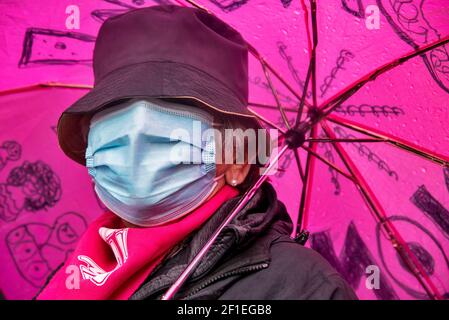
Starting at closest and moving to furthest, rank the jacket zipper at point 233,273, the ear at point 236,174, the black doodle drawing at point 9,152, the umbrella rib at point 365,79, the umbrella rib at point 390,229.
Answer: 1. the jacket zipper at point 233,273
2. the umbrella rib at point 365,79
3. the ear at point 236,174
4. the umbrella rib at point 390,229
5. the black doodle drawing at point 9,152

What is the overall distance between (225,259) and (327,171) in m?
0.96

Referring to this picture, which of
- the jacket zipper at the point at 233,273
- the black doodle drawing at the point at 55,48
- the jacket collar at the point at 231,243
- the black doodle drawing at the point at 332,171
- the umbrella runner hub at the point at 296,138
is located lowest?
the jacket zipper at the point at 233,273

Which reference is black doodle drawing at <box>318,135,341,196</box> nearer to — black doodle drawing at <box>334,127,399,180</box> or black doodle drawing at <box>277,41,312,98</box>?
black doodle drawing at <box>334,127,399,180</box>

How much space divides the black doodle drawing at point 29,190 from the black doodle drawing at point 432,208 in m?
1.89

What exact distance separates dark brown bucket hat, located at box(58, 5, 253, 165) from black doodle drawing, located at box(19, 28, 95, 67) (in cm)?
32

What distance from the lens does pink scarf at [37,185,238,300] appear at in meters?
1.79

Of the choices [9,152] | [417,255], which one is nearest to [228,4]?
[9,152]

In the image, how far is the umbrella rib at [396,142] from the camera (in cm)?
206

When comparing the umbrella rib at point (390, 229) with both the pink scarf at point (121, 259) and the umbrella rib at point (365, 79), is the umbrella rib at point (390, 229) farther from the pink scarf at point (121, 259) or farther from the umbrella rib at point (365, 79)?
the pink scarf at point (121, 259)

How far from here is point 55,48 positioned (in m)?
2.39

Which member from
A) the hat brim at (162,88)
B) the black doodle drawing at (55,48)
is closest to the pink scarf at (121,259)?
the hat brim at (162,88)

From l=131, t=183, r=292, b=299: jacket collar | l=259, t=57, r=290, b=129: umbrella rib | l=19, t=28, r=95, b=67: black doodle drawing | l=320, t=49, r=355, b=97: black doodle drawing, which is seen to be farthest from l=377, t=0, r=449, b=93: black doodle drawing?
l=19, t=28, r=95, b=67: black doodle drawing

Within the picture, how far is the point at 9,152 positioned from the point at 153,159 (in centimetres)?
112

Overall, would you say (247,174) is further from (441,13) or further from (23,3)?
(23,3)
